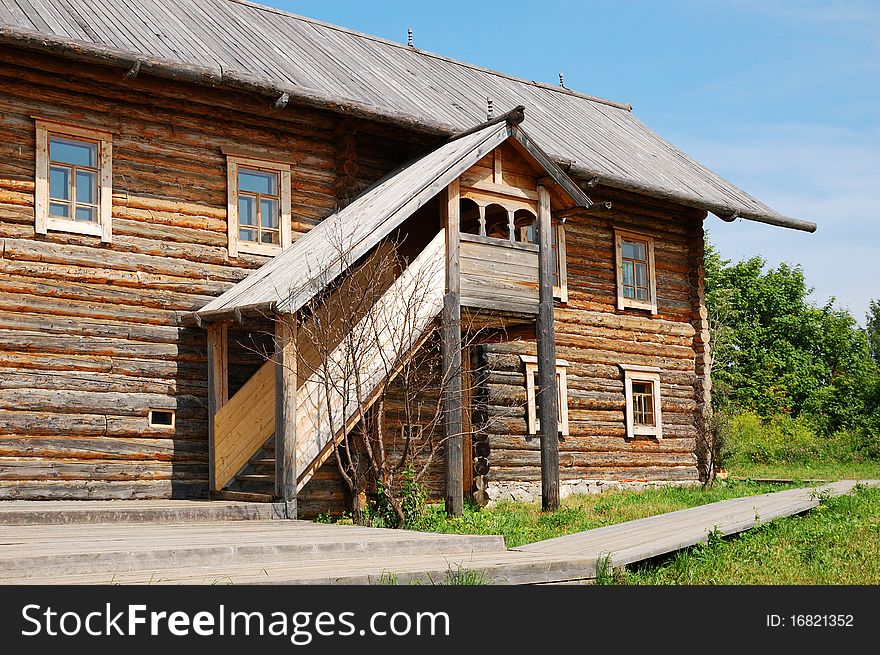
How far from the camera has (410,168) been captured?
49.1ft

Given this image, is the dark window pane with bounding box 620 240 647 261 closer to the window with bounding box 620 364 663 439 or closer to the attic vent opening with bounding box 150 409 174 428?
the window with bounding box 620 364 663 439

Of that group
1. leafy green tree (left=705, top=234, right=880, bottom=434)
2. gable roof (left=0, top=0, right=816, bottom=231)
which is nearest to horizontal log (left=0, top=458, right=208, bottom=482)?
gable roof (left=0, top=0, right=816, bottom=231)

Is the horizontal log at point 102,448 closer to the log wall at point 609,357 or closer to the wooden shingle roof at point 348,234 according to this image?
the wooden shingle roof at point 348,234

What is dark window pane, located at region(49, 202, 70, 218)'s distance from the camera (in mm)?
12898

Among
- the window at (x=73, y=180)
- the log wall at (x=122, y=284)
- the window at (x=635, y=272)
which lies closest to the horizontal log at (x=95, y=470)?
the log wall at (x=122, y=284)

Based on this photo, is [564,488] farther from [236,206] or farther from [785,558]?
[785,558]

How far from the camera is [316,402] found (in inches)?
494

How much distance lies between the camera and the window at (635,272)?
19219 millimetres

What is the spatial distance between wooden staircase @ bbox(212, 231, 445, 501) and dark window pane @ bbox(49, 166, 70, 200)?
332 centimetres

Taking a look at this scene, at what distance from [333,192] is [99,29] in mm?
3905

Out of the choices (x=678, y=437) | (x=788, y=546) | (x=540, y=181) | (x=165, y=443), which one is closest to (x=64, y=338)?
(x=165, y=443)

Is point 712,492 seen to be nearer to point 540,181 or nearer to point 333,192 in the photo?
point 540,181

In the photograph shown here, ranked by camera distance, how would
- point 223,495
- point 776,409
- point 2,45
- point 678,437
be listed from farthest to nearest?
point 776,409
point 678,437
point 223,495
point 2,45

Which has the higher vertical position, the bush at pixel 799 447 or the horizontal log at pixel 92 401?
the horizontal log at pixel 92 401
